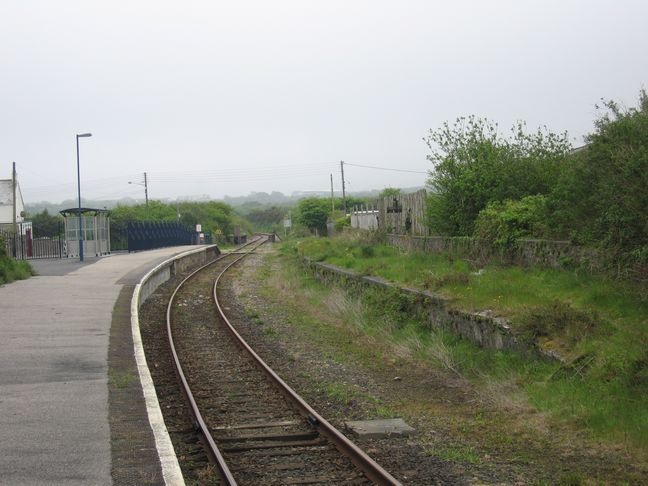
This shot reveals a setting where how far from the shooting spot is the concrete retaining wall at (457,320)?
37.4 ft

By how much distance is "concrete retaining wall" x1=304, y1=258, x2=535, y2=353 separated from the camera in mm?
11391

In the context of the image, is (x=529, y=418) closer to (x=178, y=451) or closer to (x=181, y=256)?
(x=178, y=451)

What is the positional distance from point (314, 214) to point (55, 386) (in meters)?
74.5

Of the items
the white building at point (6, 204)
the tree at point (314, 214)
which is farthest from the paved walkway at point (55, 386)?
the tree at point (314, 214)

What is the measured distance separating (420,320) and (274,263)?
2905cm

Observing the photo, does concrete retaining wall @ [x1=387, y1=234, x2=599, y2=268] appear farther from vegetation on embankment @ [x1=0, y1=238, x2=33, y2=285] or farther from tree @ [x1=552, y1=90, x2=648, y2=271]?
vegetation on embankment @ [x1=0, y1=238, x2=33, y2=285]

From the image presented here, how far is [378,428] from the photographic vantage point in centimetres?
865

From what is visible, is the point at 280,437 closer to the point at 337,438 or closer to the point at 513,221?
the point at 337,438

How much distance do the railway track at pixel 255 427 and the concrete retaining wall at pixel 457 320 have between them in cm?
325

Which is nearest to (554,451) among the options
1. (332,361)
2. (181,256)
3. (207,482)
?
(207,482)

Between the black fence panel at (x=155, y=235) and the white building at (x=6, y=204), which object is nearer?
the black fence panel at (x=155, y=235)

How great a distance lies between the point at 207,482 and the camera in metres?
7.09

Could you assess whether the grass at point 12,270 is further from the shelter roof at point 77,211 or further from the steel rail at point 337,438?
the steel rail at point 337,438

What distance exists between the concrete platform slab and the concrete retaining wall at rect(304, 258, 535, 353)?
2.66 m
